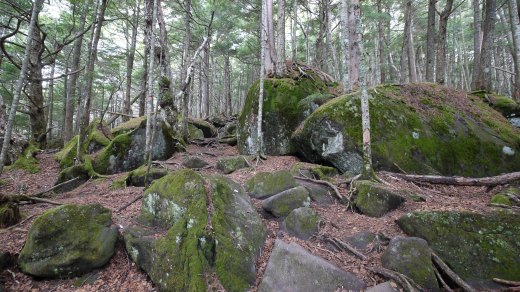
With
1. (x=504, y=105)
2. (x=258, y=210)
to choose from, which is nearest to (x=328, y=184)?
(x=258, y=210)

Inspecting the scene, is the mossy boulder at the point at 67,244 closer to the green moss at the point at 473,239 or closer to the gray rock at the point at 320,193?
the gray rock at the point at 320,193

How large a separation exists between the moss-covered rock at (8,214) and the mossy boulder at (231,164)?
4616 millimetres

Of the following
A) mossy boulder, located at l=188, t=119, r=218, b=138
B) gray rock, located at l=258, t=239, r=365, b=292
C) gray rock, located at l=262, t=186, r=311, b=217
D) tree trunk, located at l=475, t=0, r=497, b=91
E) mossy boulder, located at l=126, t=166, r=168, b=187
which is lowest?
gray rock, located at l=258, t=239, r=365, b=292

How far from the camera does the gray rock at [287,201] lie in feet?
17.1

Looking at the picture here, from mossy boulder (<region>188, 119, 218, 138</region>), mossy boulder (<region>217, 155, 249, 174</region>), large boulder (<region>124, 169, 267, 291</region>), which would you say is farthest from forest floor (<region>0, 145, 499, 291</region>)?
mossy boulder (<region>188, 119, 218, 138</region>)

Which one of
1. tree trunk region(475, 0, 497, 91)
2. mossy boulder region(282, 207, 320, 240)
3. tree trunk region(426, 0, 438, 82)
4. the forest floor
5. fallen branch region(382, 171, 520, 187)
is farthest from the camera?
tree trunk region(426, 0, 438, 82)

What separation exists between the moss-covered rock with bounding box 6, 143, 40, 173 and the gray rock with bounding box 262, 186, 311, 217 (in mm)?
7877

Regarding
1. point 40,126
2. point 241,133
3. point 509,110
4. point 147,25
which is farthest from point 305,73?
point 40,126

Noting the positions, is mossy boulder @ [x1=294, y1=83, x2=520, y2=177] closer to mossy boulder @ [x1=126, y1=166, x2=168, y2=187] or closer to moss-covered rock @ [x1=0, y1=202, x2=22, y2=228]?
mossy boulder @ [x1=126, y1=166, x2=168, y2=187]

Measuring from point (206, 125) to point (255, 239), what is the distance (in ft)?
37.4

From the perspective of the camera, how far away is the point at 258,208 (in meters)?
5.41

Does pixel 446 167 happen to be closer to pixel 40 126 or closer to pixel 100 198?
pixel 100 198

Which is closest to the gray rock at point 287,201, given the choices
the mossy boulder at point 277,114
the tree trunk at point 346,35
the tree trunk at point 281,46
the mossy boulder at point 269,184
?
the mossy boulder at point 269,184

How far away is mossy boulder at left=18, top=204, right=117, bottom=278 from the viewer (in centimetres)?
373
